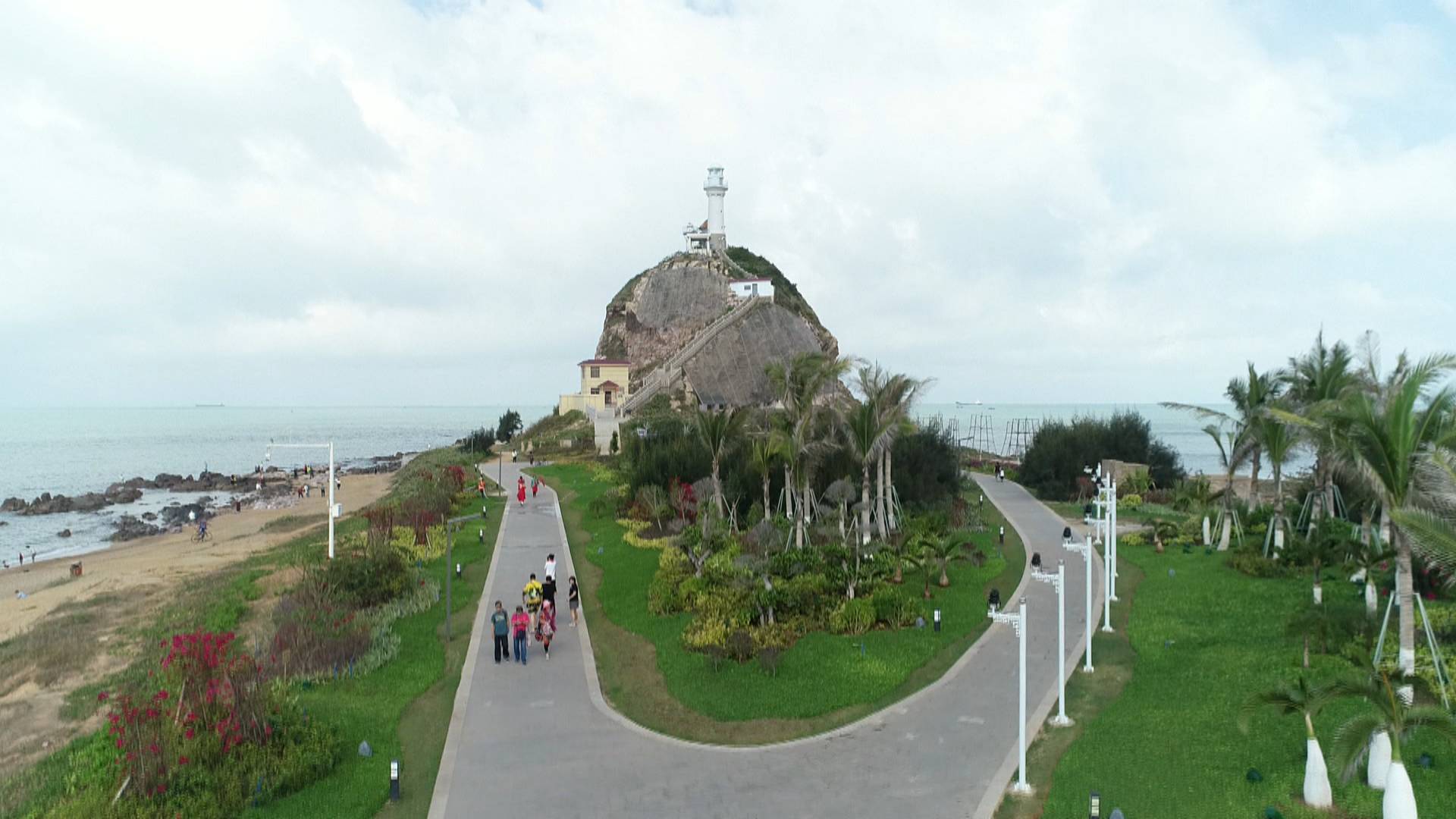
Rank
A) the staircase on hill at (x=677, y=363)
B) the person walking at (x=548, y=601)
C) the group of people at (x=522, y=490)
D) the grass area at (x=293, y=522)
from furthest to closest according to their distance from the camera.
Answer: the staircase on hill at (x=677, y=363)
the grass area at (x=293, y=522)
the group of people at (x=522, y=490)
the person walking at (x=548, y=601)

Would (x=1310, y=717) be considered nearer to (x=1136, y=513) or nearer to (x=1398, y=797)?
(x=1398, y=797)

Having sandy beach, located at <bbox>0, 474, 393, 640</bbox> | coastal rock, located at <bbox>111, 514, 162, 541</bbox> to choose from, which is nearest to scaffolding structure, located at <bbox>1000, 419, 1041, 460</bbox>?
sandy beach, located at <bbox>0, 474, 393, 640</bbox>

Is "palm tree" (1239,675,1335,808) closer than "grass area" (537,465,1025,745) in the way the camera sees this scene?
Yes

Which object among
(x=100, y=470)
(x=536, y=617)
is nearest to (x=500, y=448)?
(x=100, y=470)

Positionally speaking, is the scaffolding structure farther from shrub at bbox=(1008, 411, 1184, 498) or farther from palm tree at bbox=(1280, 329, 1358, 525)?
palm tree at bbox=(1280, 329, 1358, 525)

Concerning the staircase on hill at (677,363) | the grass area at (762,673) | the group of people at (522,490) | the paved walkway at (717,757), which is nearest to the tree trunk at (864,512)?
the grass area at (762,673)

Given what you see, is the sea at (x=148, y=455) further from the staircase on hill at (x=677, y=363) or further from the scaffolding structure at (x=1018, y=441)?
the staircase on hill at (x=677, y=363)
